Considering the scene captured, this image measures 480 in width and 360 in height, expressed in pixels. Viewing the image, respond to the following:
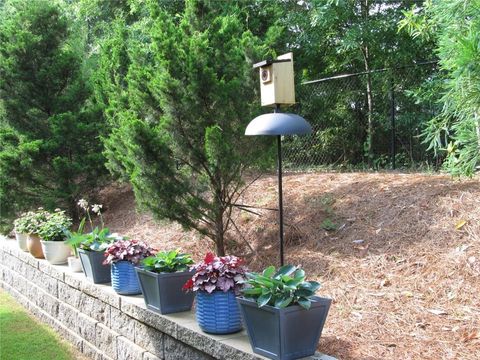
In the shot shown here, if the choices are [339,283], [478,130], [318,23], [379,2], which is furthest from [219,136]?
[379,2]

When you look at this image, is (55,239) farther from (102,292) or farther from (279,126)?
(279,126)

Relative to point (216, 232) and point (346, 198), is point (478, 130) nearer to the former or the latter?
point (346, 198)

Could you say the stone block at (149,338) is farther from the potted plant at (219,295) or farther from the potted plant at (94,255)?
the potted plant at (94,255)

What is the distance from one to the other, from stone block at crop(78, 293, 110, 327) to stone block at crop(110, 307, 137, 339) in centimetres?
9

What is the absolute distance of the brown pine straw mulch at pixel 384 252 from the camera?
2.47m

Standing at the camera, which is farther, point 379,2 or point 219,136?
point 379,2

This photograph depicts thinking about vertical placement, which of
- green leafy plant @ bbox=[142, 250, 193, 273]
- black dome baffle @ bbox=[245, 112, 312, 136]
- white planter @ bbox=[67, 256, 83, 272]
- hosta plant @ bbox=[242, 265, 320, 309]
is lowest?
white planter @ bbox=[67, 256, 83, 272]

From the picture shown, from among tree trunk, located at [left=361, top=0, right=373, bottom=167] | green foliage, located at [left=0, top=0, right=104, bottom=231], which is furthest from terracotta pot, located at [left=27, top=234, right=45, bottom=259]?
tree trunk, located at [left=361, top=0, right=373, bottom=167]

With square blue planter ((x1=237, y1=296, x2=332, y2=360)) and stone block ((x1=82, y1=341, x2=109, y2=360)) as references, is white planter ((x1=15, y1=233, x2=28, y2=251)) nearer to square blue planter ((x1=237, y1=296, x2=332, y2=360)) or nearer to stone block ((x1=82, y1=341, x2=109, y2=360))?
stone block ((x1=82, y1=341, x2=109, y2=360))

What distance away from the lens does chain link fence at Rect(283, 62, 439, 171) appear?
5980 millimetres

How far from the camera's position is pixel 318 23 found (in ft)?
19.6

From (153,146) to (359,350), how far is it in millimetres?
2124

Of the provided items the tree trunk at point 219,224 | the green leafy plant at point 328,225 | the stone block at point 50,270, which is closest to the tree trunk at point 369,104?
the green leafy plant at point 328,225

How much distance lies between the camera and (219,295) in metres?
2.59
